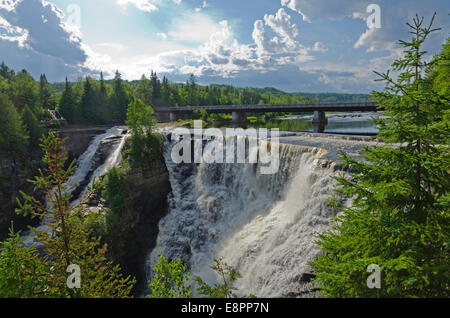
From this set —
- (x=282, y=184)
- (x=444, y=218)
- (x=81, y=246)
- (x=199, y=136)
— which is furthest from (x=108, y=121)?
(x=444, y=218)

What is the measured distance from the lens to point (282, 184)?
20531 mm

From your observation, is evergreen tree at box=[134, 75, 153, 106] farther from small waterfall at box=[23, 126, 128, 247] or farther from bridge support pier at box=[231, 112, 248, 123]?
small waterfall at box=[23, 126, 128, 247]

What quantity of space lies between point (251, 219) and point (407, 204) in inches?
595

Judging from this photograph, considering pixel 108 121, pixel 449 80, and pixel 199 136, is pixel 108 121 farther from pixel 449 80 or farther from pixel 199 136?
pixel 449 80

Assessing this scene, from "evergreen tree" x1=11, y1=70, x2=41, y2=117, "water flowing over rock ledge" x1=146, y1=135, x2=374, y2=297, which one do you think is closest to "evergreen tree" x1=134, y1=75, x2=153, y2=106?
"evergreen tree" x1=11, y1=70, x2=41, y2=117

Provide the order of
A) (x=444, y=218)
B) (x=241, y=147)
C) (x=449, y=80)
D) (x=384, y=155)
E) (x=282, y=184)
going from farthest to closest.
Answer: (x=241, y=147) → (x=282, y=184) → (x=449, y=80) → (x=384, y=155) → (x=444, y=218)

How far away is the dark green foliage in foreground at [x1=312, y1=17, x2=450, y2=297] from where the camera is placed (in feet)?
18.4

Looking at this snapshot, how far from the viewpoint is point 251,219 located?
2072cm

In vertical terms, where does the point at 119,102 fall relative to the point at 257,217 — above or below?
above

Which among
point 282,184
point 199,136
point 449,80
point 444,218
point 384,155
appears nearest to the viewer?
point 444,218

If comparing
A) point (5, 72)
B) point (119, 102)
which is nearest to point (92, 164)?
point (119, 102)

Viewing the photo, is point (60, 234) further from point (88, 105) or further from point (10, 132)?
point (88, 105)

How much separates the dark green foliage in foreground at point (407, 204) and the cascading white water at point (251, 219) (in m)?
7.82
